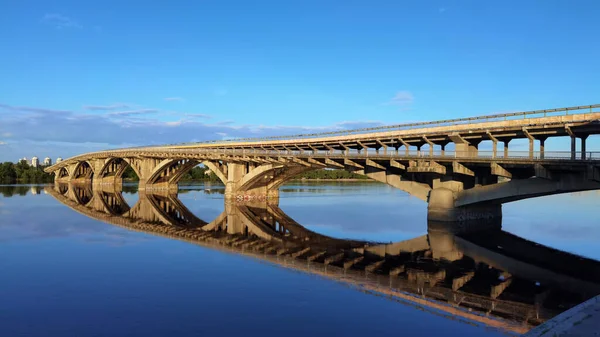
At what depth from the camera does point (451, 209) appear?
38844 millimetres

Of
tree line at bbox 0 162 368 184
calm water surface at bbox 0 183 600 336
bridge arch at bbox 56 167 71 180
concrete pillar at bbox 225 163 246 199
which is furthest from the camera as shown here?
tree line at bbox 0 162 368 184

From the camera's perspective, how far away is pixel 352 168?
47625mm

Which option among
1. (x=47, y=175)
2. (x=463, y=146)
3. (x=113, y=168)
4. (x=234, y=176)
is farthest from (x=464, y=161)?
(x=47, y=175)

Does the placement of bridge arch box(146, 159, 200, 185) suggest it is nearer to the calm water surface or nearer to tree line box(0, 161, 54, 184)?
the calm water surface

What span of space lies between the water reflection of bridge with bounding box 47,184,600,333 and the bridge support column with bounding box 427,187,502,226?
1.65 meters

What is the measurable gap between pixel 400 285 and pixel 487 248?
12478 millimetres

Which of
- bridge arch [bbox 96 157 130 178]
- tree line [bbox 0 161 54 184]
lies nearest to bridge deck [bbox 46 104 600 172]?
bridge arch [bbox 96 157 130 178]

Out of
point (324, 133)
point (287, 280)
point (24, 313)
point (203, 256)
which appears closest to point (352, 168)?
point (324, 133)

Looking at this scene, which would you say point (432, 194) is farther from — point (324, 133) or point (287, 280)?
point (287, 280)

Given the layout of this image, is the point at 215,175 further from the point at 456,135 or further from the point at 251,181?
the point at 456,135

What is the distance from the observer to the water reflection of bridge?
1597cm

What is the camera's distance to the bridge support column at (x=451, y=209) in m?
38.8

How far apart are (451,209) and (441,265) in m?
16.8

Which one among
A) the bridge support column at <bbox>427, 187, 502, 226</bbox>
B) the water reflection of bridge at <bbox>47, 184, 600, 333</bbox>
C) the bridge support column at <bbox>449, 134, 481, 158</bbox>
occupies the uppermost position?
the bridge support column at <bbox>449, 134, 481, 158</bbox>
